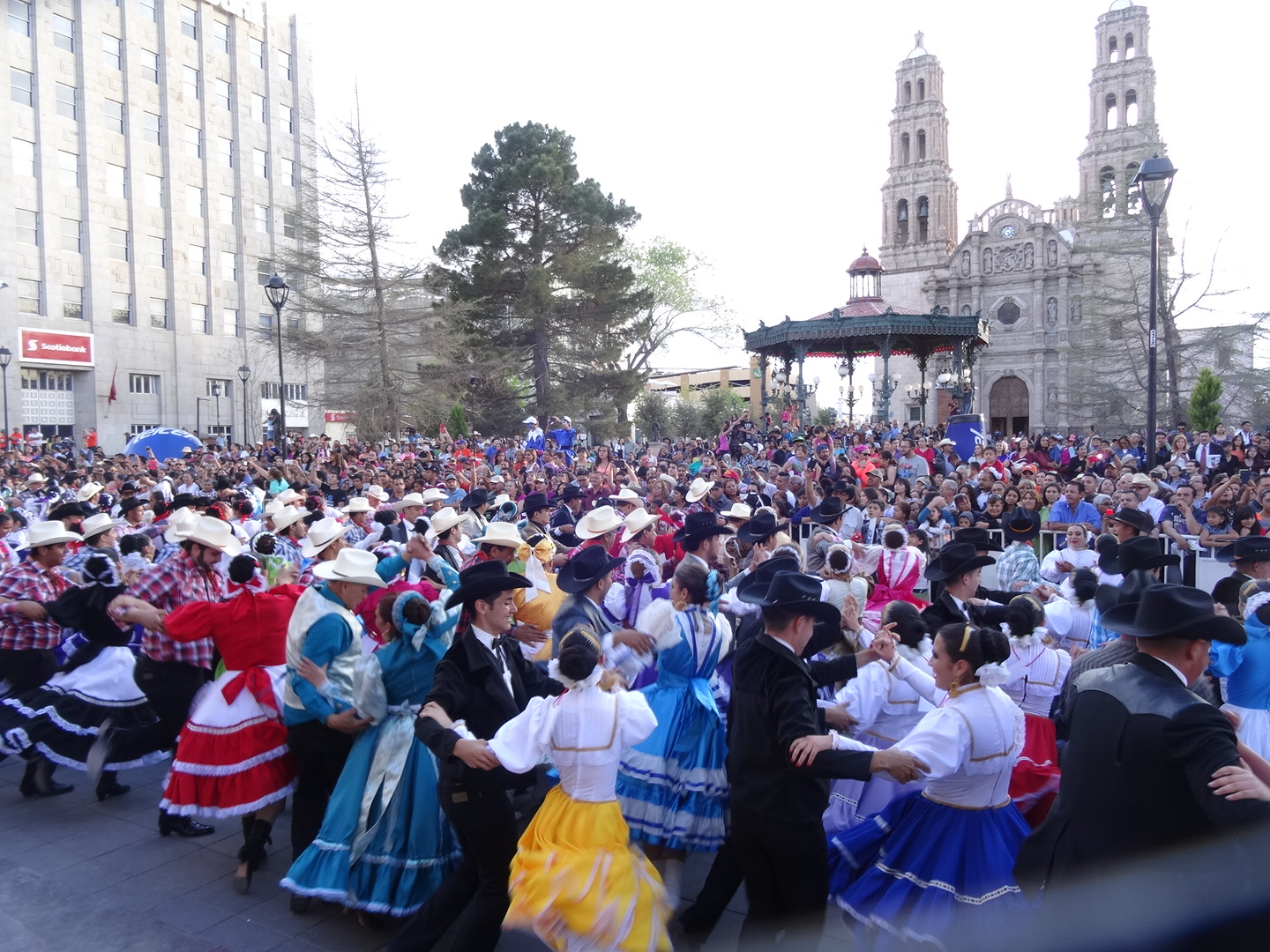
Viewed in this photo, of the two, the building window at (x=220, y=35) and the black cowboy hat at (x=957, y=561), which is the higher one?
the building window at (x=220, y=35)

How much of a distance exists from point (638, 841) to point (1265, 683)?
337 cm


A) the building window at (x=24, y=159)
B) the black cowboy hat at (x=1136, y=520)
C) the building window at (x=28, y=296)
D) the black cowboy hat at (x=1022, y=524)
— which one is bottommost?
the black cowboy hat at (x=1022, y=524)

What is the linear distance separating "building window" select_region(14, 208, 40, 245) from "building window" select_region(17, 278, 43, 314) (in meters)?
1.81

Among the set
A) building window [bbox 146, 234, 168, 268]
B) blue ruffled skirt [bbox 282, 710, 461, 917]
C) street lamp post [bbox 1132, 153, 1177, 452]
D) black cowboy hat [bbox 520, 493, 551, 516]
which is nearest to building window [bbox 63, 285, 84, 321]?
building window [bbox 146, 234, 168, 268]

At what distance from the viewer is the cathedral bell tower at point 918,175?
63906 millimetres

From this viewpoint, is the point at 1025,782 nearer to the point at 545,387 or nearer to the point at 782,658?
the point at 782,658

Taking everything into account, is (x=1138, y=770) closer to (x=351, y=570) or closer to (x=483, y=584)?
(x=483, y=584)

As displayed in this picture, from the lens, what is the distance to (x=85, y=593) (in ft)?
19.5

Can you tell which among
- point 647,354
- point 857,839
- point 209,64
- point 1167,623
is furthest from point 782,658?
point 209,64

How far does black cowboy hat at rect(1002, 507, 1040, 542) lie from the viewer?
9.45 meters

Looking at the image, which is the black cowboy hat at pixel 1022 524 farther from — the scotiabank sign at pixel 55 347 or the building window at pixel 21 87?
the building window at pixel 21 87

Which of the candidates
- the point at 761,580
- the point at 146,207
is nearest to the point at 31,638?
the point at 761,580

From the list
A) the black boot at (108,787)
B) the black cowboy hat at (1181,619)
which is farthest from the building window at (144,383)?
the black cowboy hat at (1181,619)

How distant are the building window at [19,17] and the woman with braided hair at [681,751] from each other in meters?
48.5
